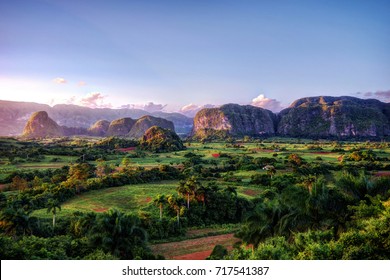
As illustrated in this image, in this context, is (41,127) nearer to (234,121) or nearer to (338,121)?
(234,121)

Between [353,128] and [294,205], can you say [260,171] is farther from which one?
[353,128]

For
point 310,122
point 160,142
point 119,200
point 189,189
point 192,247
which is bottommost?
point 192,247

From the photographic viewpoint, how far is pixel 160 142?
92.3 metres

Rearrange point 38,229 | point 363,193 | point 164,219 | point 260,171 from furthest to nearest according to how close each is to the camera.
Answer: point 260,171 → point 164,219 → point 38,229 → point 363,193

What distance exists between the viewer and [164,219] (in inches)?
1110

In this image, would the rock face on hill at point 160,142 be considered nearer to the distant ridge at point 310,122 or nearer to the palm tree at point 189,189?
the distant ridge at point 310,122

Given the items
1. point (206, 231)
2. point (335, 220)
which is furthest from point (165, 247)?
point (335, 220)

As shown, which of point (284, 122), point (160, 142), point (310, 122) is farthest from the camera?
point (284, 122)

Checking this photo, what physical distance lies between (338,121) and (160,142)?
120 m

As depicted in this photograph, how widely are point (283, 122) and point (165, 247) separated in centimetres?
18310

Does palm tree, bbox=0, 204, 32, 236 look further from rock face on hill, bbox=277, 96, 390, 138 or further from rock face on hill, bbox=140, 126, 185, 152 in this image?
rock face on hill, bbox=277, 96, 390, 138

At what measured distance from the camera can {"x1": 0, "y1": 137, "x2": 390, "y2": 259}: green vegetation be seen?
11070mm

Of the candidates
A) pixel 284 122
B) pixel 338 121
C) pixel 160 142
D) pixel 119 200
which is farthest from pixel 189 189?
pixel 284 122

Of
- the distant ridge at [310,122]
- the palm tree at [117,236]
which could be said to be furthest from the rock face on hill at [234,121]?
the palm tree at [117,236]
